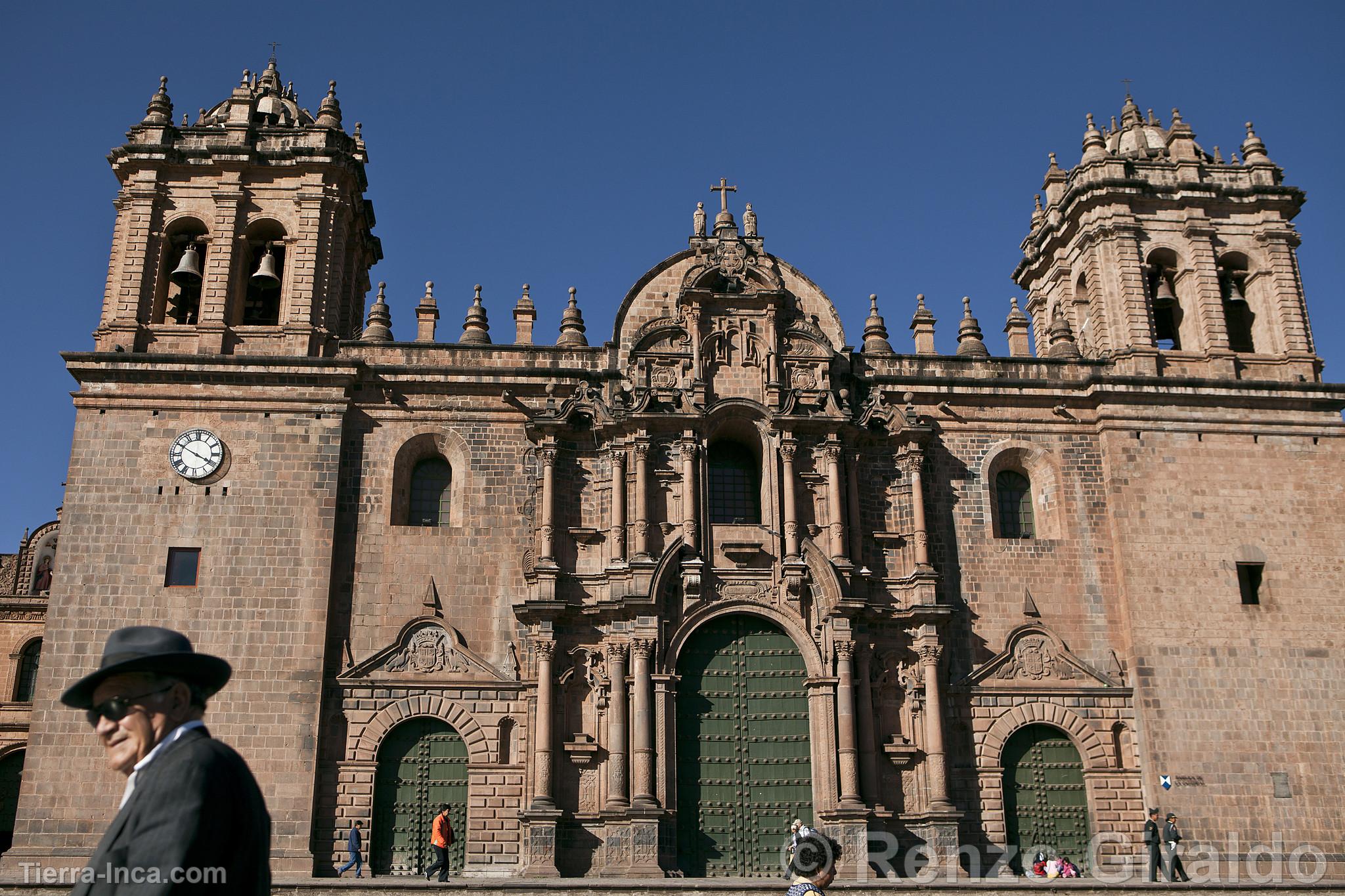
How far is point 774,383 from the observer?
25.1 metres

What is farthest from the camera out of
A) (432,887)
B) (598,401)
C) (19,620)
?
(19,620)

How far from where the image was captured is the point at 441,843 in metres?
20.9

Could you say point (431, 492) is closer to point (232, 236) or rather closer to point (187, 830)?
point (232, 236)

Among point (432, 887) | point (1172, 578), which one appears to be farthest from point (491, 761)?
point (1172, 578)

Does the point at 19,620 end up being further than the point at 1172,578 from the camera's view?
Yes

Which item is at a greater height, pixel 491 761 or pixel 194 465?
pixel 194 465

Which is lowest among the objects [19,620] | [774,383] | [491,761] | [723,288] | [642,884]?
[642,884]

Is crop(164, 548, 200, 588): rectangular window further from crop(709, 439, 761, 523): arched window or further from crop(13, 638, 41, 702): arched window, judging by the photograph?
crop(13, 638, 41, 702): arched window

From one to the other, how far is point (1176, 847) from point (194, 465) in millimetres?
19206

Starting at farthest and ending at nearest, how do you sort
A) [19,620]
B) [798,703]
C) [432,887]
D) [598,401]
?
1. [19,620]
2. [598,401]
3. [798,703]
4. [432,887]

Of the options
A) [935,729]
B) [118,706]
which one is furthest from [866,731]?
[118,706]

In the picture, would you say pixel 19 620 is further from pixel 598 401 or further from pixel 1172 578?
pixel 1172 578

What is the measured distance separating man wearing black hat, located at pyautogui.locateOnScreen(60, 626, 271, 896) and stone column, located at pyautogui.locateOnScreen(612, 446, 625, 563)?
19.4 metres

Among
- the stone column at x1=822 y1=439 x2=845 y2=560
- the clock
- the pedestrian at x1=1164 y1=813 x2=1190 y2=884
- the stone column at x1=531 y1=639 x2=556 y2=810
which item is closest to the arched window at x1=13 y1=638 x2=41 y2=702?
the clock
